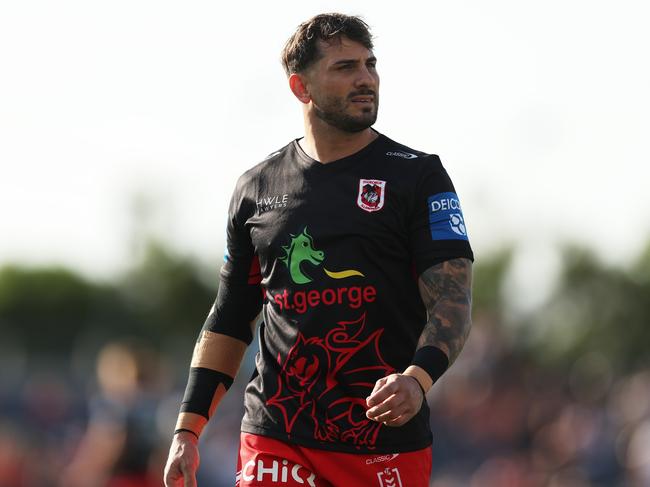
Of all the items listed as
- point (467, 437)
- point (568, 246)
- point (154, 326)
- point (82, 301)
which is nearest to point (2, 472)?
point (467, 437)

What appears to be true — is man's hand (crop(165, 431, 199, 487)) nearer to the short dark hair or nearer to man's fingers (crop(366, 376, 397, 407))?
man's fingers (crop(366, 376, 397, 407))

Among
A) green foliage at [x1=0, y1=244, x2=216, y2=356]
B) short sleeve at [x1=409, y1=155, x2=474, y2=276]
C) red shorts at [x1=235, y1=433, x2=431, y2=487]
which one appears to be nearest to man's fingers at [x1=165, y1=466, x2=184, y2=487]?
red shorts at [x1=235, y1=433, x2=431, y2=487]

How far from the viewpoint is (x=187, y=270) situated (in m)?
70.1

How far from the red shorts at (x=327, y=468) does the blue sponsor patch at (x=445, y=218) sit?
0.95m

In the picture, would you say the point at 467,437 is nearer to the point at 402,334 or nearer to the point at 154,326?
the point at 402,334

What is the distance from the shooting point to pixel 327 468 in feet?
19.3

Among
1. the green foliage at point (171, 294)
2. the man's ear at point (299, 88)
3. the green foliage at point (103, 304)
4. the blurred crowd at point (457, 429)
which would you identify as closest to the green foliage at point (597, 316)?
the blurred crowd at point (457, 429)

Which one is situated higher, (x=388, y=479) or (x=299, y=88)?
(x=299, y=88)

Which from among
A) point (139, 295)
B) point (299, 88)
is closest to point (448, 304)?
point (299, 88)

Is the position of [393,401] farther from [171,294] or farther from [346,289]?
[171,294]

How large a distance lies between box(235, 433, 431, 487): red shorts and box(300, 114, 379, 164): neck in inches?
50.8

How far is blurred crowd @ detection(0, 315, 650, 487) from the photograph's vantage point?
34.6 feet

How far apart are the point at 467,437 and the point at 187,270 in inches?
2124

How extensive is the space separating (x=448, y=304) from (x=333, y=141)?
0.99 m
